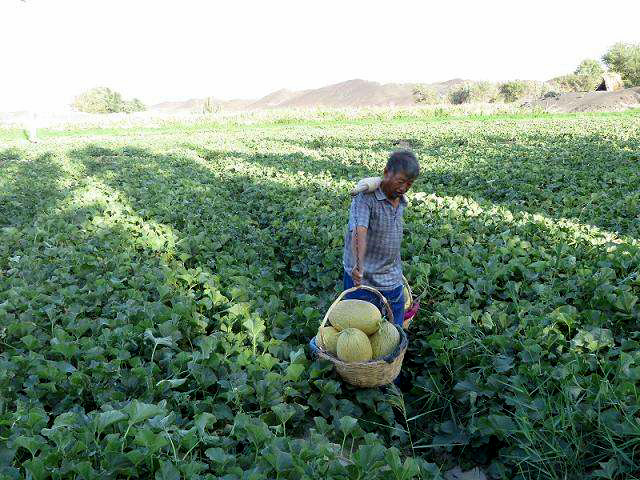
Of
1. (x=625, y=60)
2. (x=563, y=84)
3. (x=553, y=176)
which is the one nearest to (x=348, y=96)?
(x=563, y=84)

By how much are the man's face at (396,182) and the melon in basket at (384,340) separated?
34.0 inches

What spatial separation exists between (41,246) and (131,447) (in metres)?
4.43

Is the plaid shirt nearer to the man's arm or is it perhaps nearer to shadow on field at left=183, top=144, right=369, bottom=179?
the man's arm

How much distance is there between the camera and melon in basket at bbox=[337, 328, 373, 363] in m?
2.89

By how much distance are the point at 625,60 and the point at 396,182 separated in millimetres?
72189

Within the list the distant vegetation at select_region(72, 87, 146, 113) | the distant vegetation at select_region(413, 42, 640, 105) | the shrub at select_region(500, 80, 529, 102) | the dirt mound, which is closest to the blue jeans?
the dirt mound

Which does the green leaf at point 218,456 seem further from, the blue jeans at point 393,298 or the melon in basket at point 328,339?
the blue jeans at point 393,298

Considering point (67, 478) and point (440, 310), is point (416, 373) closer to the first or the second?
point (440, 310)

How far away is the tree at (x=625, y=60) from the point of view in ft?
194

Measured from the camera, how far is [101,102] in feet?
321

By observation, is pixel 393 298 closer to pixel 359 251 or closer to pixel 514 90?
pixel 359 251

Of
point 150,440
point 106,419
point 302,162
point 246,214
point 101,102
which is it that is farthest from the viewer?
point 101,102

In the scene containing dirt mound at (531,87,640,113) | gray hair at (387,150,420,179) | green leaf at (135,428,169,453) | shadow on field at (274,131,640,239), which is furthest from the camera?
dirt mound at (531,87,640,113)

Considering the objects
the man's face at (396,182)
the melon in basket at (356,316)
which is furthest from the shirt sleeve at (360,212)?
the melon in basket at (356,316)
